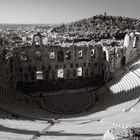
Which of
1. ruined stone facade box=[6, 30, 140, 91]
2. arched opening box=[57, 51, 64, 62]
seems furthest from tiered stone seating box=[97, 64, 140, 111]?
arched opening box=[57, 51, 64, 62]

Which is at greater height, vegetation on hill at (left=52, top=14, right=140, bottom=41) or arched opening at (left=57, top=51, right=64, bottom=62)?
vegetation on hill at (left=52, top=14, right=140, bottom=41)

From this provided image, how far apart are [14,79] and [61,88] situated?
25.9ft

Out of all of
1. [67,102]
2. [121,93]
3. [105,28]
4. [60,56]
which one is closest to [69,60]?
[60,56]

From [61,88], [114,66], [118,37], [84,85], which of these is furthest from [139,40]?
[118,37]

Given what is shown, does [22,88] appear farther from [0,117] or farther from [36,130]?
[36,130]

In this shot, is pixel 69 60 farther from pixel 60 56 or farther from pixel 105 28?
pixel 105 28

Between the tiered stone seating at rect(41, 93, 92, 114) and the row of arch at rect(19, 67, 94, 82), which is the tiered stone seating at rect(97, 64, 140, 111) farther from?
the row of arch at rect(19, 67, 94, 82)

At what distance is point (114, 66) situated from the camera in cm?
3072

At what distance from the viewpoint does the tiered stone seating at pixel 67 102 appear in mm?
23688

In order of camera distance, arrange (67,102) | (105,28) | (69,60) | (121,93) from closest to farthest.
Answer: (121,93) → (67,102) → (69,60) → (105,28)

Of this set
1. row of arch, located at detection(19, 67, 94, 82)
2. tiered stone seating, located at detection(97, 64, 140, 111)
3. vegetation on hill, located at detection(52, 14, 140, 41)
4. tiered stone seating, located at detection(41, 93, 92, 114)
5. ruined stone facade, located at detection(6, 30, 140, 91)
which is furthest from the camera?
vegetation on hill, located at detection(52, 14, 140, 41)

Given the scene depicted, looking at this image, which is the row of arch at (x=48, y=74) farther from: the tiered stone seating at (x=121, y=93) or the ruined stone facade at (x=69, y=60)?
the tiered stone seating at (x=121, y=93)

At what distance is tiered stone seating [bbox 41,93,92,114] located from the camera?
77.7 feet

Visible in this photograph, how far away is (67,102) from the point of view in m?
25.2
